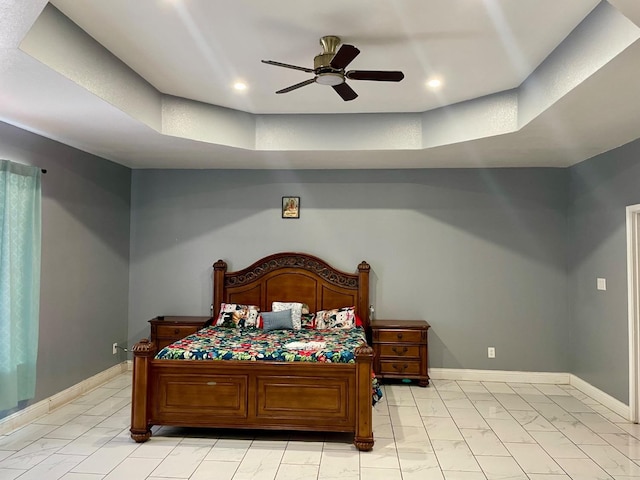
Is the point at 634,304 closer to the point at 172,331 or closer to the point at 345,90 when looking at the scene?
the point at 345,90

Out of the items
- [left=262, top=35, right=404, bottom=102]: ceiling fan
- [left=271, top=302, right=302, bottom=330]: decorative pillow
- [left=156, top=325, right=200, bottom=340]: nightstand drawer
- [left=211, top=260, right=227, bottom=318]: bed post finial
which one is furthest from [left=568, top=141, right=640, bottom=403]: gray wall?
[left=156, top=325, right=200, bottom=340]: nightstand drawer

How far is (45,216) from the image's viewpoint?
4.23 m

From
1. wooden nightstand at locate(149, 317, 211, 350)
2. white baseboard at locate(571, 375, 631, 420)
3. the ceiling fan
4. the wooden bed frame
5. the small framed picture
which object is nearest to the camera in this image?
the ceiling fan

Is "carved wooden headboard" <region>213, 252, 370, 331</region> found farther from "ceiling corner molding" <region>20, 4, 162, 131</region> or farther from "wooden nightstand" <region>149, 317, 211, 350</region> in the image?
"ceiling corner molding" <region>20, 4, 162, 131</region>

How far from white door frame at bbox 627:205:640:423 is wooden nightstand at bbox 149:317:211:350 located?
14.1 feet

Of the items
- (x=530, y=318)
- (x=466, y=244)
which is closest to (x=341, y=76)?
(x=466, y=244)

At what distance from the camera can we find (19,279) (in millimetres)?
3828

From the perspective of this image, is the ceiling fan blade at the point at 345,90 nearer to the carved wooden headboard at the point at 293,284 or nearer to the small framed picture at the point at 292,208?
the small framed picture at the point at 292,208

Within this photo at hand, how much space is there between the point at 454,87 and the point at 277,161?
2183 mm

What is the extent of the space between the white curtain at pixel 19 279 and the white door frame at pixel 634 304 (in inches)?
206

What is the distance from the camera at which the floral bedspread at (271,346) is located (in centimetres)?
373

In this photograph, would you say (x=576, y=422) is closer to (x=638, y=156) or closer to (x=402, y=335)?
(x=402, y=335)

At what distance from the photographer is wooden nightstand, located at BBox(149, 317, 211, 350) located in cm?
524

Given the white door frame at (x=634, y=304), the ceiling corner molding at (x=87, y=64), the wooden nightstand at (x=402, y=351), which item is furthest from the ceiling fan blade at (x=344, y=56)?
the wooden nightstand at (x=402, y=351)
